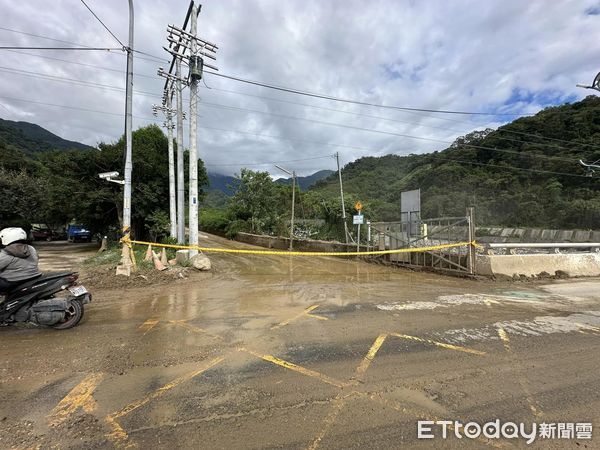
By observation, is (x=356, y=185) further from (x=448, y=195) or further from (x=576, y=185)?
(x=576, y=185)

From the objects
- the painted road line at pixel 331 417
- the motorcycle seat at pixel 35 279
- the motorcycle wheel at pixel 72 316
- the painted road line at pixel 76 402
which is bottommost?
the painted road line at pixel 331 417

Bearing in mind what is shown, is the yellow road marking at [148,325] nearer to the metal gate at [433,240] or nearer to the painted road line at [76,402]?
the painted road line at [76,402]

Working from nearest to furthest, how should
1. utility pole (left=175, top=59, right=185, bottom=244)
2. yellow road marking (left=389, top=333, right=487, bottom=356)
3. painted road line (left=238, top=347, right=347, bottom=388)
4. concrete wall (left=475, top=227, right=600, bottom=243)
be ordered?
painted road line (left=238, top=347, right=347, bottom=388) < yellow road marking (left=389, top=333, right=487, bottom=356) < utility pole (left=175, top=59, right=185, bottom=244) < concrete wall (left=475, top=227, right=600, bottom=243)

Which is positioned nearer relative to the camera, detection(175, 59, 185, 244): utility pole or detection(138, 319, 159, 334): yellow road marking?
detection(138, 319, 159, 334): yellow road marking

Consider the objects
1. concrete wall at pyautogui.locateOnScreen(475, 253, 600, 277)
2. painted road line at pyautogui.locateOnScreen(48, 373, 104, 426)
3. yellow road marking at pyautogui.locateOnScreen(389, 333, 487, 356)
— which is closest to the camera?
painted road line at pyautogui.locateOnScreen(48, 373, 104, 426)

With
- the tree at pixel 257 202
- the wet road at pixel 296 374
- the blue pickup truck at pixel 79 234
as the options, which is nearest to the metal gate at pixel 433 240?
the wet road at pixel 296 374

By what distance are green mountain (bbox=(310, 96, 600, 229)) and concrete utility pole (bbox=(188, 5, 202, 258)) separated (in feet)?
112

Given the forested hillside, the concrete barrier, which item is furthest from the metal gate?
the forested hillside

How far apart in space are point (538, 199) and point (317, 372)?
59933mm

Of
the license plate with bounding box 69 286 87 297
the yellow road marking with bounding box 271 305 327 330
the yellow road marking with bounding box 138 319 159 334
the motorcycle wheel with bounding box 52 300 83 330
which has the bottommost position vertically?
the yellow road marking with bounding box 271 305 327 330

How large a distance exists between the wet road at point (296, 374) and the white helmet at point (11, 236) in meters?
1.39

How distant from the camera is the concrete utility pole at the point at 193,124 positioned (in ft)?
39.6

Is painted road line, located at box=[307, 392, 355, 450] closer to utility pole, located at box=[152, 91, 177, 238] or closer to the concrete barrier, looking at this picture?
the concrete barrier

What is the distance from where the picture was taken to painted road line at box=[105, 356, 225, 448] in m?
2.56
